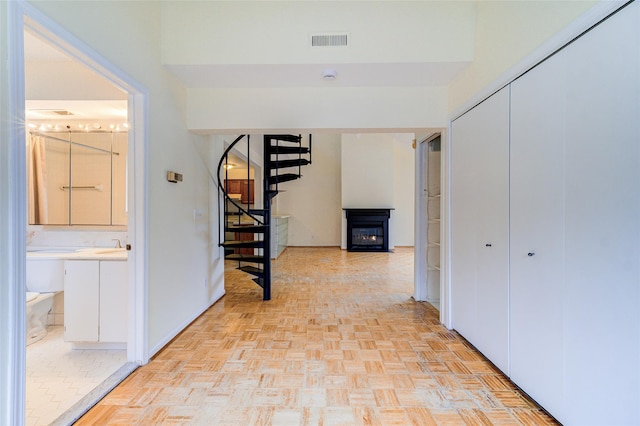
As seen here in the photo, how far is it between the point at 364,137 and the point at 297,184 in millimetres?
2491

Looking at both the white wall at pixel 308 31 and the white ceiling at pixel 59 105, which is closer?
the white ceiling at pixel 59 105

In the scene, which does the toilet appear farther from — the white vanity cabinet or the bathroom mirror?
the bathroom mirror

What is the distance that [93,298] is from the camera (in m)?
2.42

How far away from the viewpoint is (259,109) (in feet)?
9.81

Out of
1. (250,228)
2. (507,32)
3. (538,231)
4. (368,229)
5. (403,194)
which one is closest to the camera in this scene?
(538,231)

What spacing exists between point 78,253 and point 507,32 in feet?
12.9

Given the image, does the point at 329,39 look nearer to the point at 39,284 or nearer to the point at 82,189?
the point at 82,189

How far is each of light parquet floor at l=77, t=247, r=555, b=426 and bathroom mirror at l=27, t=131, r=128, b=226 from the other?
1622 millimetres

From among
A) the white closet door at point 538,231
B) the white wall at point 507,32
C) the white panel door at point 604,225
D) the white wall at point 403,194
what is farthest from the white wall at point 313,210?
the white panel door at point 604,225

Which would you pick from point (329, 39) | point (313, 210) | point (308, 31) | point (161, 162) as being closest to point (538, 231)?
point (329, 39)

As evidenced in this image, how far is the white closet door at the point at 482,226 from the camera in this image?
207 centimetres

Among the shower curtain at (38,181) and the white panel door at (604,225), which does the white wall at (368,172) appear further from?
the white panel door at (604,225)

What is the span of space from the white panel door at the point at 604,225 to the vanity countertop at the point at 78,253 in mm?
3102

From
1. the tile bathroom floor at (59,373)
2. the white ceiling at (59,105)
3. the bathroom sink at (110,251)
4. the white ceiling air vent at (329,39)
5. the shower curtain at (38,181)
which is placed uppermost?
the white ceiling air vent at (329,39)
